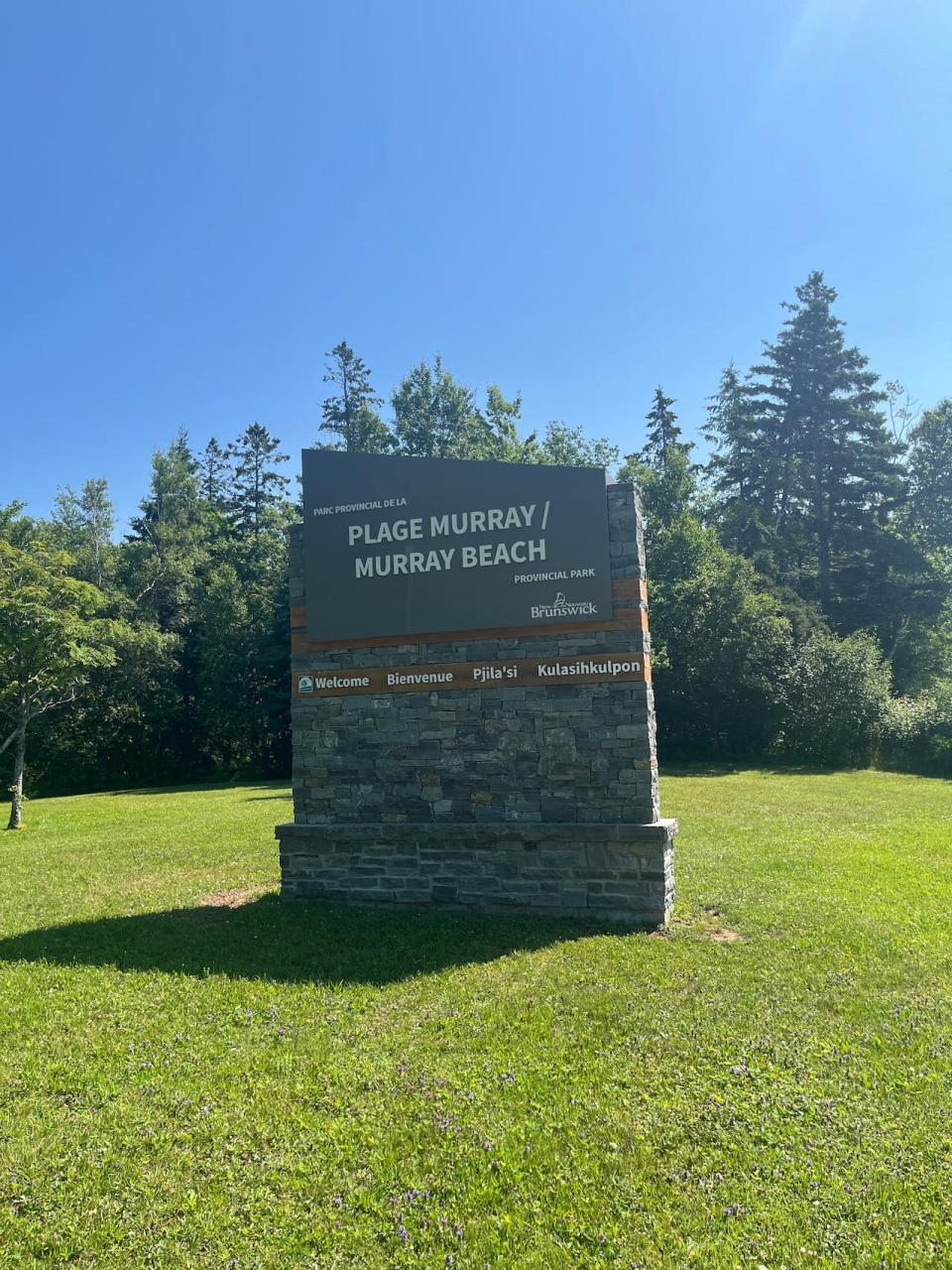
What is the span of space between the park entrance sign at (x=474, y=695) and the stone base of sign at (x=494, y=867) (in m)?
0.02

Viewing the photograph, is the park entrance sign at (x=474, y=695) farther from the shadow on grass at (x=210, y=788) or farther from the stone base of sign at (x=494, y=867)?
the shadow on grass at (x=210, y=788)

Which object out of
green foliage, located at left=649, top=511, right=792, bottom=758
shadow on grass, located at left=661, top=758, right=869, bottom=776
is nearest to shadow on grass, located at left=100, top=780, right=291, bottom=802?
shadow on grass, located at left=661, top=758, right=869, bottom=776

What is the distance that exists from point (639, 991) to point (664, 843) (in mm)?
1890

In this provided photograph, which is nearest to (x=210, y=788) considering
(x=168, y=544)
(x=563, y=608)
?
(x=168, y=544)

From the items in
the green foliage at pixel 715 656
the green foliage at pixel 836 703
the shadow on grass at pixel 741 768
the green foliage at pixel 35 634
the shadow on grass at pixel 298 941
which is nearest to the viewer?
the shadow on grass at pixel 298 941

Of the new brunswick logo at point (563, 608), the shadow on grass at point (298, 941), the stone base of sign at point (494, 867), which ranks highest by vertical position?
the new brunswick logo at point (563, 608)

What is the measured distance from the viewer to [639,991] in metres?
5.57

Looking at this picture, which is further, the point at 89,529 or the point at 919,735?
the point at 89,529

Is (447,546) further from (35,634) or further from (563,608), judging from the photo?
(35,634)

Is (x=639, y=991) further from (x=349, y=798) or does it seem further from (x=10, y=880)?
(x=10, y=880)

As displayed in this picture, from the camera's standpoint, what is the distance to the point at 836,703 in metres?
24.1

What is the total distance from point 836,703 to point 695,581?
6182mm

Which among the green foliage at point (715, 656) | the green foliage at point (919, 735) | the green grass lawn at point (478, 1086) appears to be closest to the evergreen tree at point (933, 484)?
the green foliage at point (715, 656)

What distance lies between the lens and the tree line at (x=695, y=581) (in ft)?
84.4
